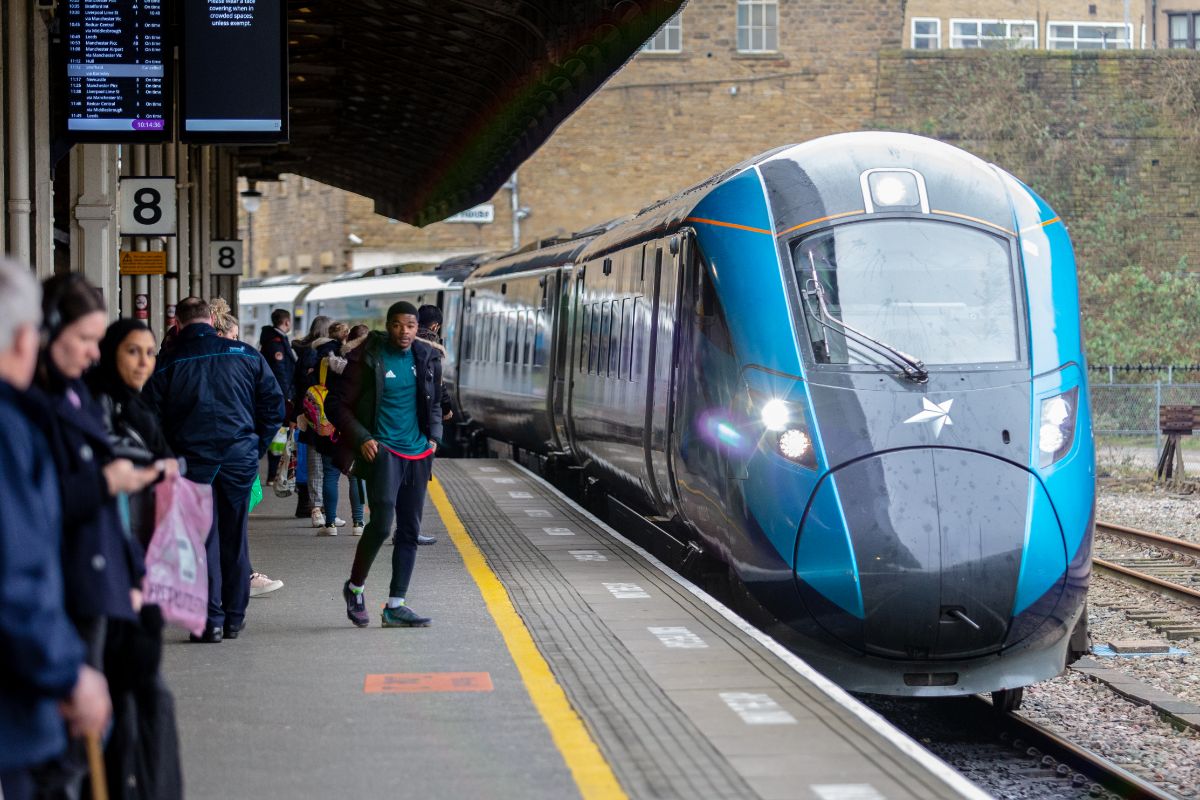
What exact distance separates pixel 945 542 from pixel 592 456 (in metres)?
7.52

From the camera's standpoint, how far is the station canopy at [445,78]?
14.8 m

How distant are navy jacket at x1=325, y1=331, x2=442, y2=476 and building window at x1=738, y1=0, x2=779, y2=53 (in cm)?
3480

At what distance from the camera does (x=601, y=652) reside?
8305mm

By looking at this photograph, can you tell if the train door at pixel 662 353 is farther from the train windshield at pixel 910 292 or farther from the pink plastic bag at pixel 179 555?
the pink plastic bag at pixel 179 555

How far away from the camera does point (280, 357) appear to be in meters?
14.6

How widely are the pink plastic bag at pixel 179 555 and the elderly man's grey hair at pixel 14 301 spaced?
1299mm

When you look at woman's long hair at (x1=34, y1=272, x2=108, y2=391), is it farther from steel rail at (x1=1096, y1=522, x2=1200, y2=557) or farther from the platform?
steel rail at (x1=1096, y1=522, x2=1200, y2=557)

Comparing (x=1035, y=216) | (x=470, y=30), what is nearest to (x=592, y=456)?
(x=470, y=30)

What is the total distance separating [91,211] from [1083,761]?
9541 mm

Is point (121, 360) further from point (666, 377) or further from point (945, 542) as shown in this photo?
point (666, 377)

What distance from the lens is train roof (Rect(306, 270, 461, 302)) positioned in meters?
31.4

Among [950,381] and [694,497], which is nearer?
[950,381]

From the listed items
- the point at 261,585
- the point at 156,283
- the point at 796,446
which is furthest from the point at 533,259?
the point at 796,446

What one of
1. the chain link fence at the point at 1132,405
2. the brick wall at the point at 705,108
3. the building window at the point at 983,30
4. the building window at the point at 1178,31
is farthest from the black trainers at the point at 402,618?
the building window at the point at 1178,31
